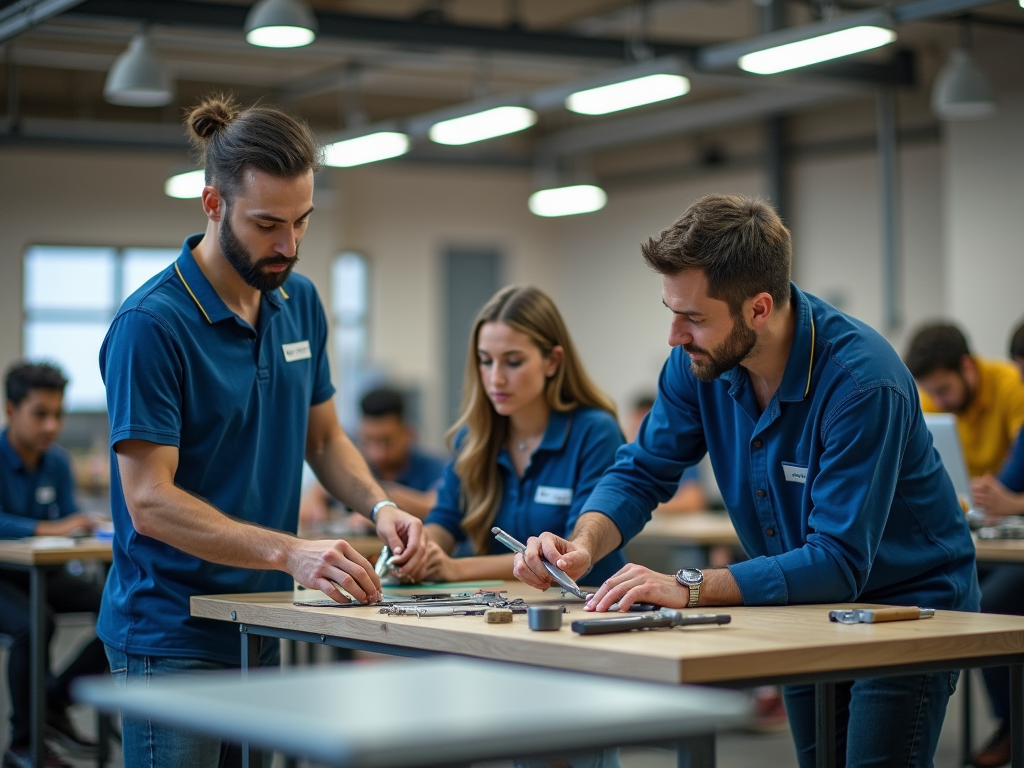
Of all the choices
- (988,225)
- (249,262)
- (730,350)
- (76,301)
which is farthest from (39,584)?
(76,301)

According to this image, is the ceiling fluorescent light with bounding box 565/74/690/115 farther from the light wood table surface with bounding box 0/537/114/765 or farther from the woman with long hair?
the light wood table surface with bounding box 0/537/114/765

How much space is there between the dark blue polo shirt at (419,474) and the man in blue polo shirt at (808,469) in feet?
10.4

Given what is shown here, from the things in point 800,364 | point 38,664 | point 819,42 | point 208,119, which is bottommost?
point 38,664

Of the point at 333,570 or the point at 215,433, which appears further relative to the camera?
the point at 215,433

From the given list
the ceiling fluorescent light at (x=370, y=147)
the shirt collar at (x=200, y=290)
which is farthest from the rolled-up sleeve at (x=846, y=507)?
the ceiling fluorescent light at (x=370, y=147)

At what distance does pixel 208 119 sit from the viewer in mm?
2521

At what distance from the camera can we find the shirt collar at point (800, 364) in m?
2.22

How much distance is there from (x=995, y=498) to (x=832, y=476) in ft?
8.08

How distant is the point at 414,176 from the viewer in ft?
39.4

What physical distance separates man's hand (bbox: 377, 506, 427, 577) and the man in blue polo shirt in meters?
0.36

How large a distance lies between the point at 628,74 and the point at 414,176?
6284mm

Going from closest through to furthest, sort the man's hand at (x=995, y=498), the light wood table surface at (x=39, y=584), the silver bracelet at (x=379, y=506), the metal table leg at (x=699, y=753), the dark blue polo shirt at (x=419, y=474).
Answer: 1. the metal table leg at (x=699, y=753)
2. the silver bracelet at (x=379, y=506)
3. the light wood table surface at (x=39, y=584)
4. the man's hand at (x=995, y=498)
5. the dark blue polo shirt at (x=419, y=474)

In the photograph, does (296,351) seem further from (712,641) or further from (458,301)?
(458,301)

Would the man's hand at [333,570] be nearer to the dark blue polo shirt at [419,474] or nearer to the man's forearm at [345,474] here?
the man's forearm at [345,474]
